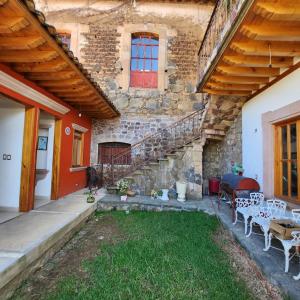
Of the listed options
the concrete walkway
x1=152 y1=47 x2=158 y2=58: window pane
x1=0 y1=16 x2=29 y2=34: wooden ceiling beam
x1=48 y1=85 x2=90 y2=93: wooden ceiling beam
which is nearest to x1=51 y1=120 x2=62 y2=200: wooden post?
the concrete walkway

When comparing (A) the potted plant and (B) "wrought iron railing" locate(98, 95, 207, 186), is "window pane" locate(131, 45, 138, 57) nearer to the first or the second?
(B) "wrought iron railing" locate(98, 95, 207, 186)

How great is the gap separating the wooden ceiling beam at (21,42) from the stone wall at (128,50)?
592cm

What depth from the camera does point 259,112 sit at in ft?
17.3

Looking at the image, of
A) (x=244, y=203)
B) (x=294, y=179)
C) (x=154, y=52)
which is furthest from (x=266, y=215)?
(x=154, y=52)

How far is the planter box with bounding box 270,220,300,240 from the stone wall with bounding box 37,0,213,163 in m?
6.63

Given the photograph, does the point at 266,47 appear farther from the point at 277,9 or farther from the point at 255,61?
the point at 277,9

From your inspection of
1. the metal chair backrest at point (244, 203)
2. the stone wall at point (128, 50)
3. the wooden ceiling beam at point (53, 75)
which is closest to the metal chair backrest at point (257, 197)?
the metal chair backrest at point (244, 203)

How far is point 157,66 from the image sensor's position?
9344 millimetres

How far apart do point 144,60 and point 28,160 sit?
22.0 ft

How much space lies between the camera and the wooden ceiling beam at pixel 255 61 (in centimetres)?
380

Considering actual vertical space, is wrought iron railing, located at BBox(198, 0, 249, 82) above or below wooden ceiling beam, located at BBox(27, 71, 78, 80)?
above

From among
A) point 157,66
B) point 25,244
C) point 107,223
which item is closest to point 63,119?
point 107,223

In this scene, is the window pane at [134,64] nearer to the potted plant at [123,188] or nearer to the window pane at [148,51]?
the window pane at [148,51]

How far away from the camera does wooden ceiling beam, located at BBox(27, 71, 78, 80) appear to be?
13.8 feet
